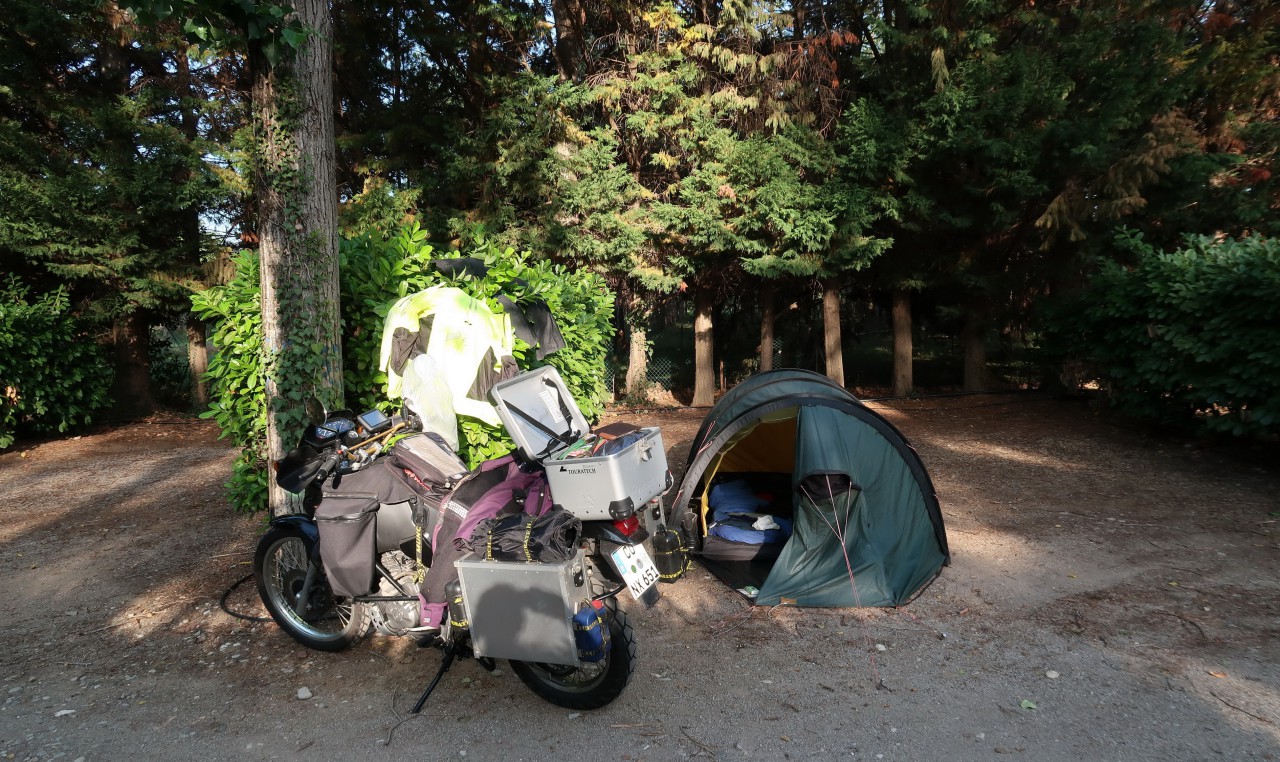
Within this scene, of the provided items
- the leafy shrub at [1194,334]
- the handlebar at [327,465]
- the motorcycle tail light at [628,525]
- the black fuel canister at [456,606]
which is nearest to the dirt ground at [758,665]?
the black fuel canister at [456,606]

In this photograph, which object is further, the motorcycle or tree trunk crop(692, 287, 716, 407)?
tree trunk crop(692, 287, 716, 407)

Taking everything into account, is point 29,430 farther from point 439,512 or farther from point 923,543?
point 923,543

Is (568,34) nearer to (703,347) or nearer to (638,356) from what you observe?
(638,356)

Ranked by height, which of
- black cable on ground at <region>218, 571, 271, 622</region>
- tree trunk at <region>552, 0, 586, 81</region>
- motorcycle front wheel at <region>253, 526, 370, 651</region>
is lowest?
black cable on ground at <region>218, 571, 271, 622</region>

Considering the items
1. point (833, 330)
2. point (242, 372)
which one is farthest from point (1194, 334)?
point (242, 372)

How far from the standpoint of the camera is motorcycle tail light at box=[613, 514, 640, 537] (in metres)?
3.45

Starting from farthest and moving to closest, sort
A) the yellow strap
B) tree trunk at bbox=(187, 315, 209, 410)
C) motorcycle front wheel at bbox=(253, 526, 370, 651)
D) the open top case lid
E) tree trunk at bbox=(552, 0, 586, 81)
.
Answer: tree trunk at bbox=(552, 0, 586, 81), tree trunk at bbox=(187, 315, 209, 410), motorcycle front wheel at bbox=(253, 526, 370, 651), the open top case lid, the yellow strap

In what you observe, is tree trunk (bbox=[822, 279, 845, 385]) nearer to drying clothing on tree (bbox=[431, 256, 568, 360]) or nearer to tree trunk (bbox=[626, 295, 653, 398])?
tree trunk (bbox=[626, 295, 653, 398])

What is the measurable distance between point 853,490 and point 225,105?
12759 mm

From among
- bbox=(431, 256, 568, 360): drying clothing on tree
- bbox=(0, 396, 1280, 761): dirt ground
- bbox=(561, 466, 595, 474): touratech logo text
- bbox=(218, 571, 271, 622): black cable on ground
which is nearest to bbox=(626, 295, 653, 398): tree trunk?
bbox=(431, 256, 568, 360): drying clothing on tree

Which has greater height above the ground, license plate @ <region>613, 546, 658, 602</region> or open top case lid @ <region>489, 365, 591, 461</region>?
open top case lid @ <region>489, 365, 591, 461</region>

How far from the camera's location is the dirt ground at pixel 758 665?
3.12 meters

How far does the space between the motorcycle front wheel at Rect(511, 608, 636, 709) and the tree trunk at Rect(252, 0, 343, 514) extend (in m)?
2.62

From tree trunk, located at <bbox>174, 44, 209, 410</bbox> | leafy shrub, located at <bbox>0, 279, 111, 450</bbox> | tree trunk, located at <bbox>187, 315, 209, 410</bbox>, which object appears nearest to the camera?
leafy shrub, located at <bbox>0, 279, 111, 450</bbox>
